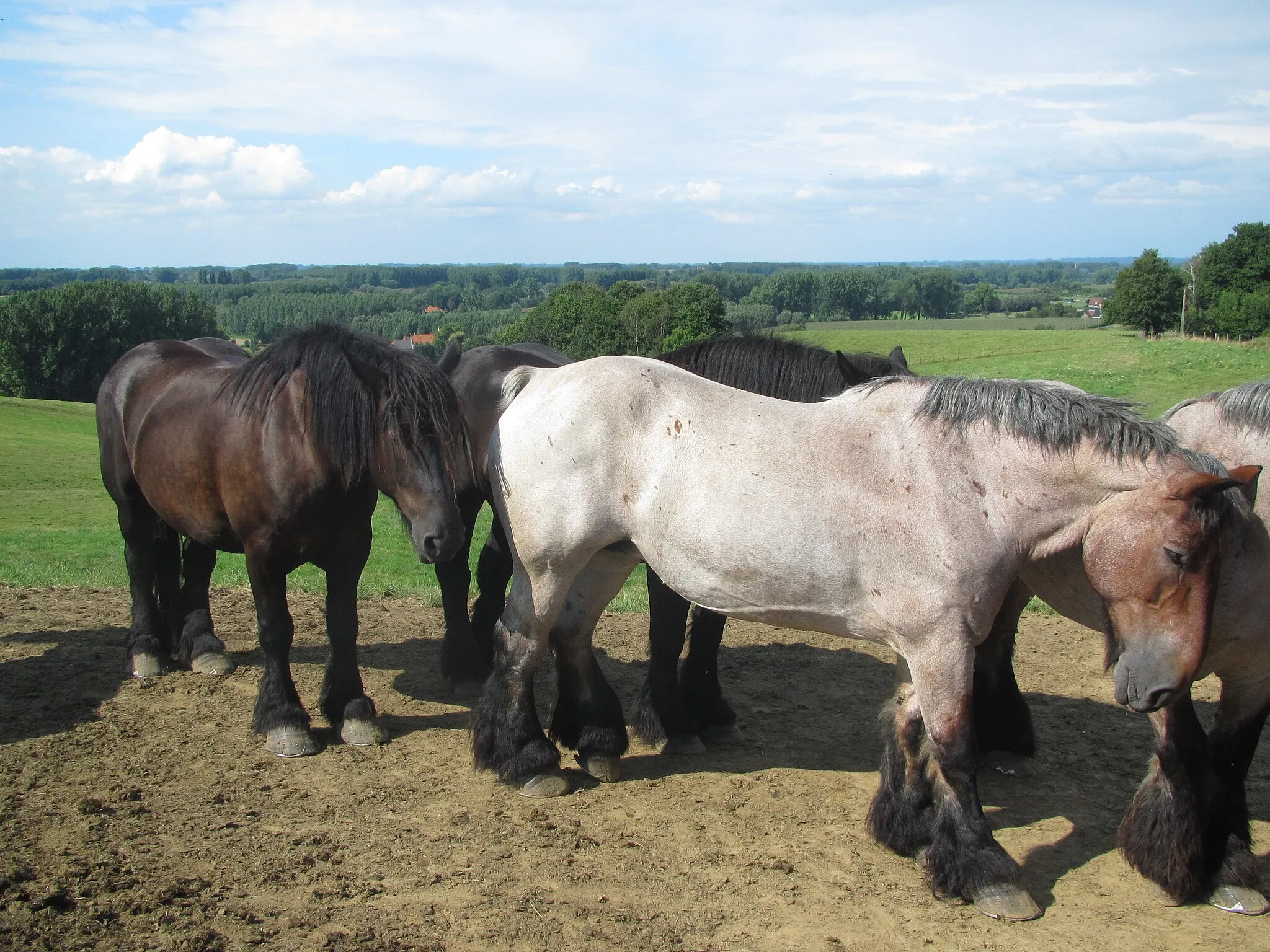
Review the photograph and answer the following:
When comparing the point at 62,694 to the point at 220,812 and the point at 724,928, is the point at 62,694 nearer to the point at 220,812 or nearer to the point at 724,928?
the point at 220,812

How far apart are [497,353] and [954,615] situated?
4.21 m

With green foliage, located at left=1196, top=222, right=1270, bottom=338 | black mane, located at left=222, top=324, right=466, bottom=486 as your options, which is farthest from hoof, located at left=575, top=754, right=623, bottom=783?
green foliage, located at left=1196, top=222, right=1270, bottom=338

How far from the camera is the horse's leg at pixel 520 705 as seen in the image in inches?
185

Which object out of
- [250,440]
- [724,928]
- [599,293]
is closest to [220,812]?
[250,440]

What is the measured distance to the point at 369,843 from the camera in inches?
162

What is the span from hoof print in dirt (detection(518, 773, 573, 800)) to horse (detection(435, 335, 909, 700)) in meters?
0.75

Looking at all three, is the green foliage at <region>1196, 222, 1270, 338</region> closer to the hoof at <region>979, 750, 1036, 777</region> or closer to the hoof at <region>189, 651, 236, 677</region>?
the hoof at <region>979, 750, 1036, 777</region>

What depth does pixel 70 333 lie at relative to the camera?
49844 mm

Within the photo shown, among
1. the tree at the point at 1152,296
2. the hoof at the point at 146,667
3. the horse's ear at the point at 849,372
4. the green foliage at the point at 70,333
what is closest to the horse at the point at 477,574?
the hoof at the point at 146,667

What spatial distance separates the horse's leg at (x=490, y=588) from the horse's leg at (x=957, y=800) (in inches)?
124

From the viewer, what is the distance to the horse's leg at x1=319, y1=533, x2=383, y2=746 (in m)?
5.31

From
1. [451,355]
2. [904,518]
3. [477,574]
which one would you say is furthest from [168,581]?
[904,518]

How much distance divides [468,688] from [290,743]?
4.42 feet

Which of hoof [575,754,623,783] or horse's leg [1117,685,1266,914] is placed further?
hoof [575,754,623,783]
